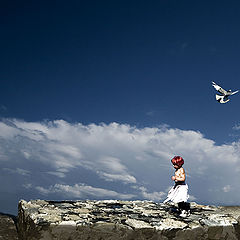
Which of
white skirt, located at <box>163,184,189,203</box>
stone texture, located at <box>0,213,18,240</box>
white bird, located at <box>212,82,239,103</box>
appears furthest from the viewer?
white bird, located at <box>212,82,239,103</box>

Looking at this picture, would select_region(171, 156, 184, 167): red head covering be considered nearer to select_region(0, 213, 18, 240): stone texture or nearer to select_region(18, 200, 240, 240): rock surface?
select_region(18, 200, 240, 240): rock surface

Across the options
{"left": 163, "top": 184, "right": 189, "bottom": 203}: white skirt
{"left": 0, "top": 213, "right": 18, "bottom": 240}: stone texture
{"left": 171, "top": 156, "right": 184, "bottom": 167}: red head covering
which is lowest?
{"left": 0, "top": 213, "right": 18, "bottom": 240}: stone texture

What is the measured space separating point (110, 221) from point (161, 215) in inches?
59.2

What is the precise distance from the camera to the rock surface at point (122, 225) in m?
4.71

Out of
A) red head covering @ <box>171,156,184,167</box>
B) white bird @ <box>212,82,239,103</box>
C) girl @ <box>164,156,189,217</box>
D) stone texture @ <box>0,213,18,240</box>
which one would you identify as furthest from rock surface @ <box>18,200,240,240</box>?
white bird @ <box>212,82,239,103</box>

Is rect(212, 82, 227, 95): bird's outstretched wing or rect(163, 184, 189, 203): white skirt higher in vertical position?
rect(212, 82, 227, 95): bird's outstretched wing

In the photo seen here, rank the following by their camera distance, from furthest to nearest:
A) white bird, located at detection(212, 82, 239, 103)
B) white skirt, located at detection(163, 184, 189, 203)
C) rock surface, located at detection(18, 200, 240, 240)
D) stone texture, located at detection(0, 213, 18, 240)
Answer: white bird, located at detection(212, 82, 239, 103)
stone texture, located at detection(0, 213, 18, 240)
white skirt, located at detection(163, 184, 189, 203)
rock surface, located at detection(18, 200, 240, 240)

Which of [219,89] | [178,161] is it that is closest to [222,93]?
[219,89]

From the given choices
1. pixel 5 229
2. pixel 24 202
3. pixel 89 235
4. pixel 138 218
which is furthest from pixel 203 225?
pixel 5 229

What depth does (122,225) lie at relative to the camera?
498 centimetres

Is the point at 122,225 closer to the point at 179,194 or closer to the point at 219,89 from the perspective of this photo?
the point at 179,194

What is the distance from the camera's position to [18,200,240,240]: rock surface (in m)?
4.71

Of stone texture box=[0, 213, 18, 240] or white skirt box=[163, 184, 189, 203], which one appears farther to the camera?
stone texture box=[0, 213, 18, 240]

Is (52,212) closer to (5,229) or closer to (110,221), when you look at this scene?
(110,221)
